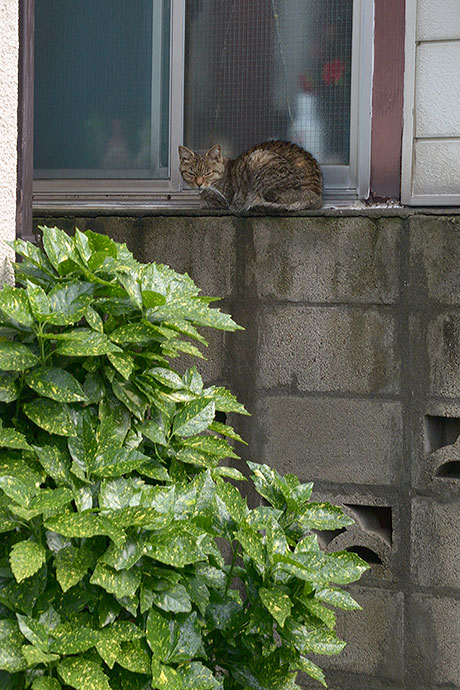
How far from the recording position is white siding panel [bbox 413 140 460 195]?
134 inches

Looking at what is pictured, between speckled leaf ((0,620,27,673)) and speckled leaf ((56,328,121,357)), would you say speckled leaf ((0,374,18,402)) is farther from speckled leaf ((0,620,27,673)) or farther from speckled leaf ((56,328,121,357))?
speckled leaf ((0,620,27,673))

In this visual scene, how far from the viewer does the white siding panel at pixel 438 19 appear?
11.1ft

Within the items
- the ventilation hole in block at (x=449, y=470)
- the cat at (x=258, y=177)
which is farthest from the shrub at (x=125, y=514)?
the cat at (x=258, y=177)

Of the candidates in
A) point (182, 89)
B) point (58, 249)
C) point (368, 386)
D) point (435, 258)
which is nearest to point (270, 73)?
point (182, 89)

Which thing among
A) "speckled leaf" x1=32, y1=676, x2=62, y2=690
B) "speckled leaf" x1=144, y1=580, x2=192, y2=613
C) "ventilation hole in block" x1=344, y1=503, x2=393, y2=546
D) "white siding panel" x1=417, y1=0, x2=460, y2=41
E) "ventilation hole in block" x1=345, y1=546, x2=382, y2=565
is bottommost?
"ventilation hole in block" x1=345, y1=546, x2=382, y2=565

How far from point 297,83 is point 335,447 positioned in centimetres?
154

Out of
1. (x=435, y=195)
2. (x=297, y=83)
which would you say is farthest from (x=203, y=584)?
(x=297, y=83)

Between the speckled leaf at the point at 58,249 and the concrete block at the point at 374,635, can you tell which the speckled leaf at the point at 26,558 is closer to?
the speckled leaf at the point at 58,249

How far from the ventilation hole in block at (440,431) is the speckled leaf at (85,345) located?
2.03 m

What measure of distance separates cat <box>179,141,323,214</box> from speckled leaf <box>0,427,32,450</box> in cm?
218

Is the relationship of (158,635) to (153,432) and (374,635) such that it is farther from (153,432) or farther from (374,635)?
(374,635)

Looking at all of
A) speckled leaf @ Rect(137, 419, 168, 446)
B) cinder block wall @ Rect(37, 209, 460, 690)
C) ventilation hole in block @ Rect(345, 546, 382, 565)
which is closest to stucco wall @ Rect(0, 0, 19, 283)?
speckled leaf @ Rect(137, 419, 168, 446)

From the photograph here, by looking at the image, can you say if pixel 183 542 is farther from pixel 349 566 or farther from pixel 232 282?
pixel 232 282

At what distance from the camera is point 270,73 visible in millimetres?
3658
